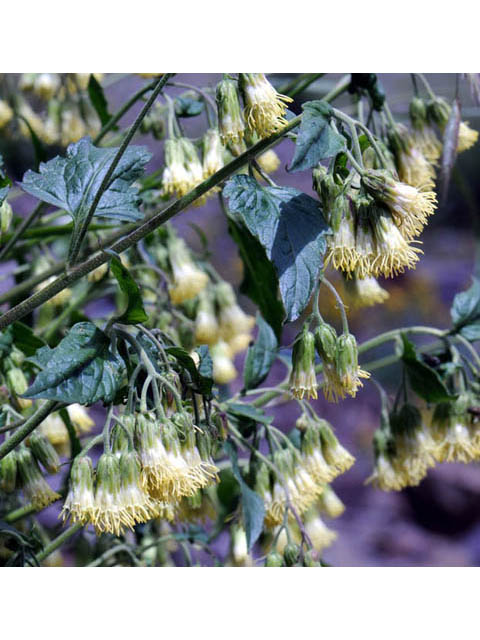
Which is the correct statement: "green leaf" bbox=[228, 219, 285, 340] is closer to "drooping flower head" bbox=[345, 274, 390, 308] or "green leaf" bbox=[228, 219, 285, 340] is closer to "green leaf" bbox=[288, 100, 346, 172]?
"drooping flower head" bbox=[345, 274, 390, 308]

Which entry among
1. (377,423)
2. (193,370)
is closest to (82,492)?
(193,370)

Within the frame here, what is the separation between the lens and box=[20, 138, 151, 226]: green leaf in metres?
0.69

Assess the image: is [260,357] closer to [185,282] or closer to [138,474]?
[185,282]

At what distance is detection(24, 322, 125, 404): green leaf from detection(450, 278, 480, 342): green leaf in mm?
469

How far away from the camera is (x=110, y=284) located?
1116 millimetres

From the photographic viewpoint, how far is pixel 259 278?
Answer: 3.03 ft

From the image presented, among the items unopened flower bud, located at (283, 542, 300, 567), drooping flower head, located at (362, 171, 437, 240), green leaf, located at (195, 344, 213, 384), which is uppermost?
drooping flower head, located at (362, 171, 437, 240)

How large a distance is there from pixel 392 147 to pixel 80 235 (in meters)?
0.40

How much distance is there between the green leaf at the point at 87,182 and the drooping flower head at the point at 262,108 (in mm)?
123

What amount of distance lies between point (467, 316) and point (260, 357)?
25 centimetres

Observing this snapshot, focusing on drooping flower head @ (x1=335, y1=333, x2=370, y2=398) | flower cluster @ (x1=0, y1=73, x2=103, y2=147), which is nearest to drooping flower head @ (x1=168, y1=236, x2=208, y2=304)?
flower cluster @ (x1=0, y1=73, x2=103, y2=147)

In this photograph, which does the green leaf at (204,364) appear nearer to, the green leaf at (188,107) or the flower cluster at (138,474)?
the flower cluster at (138,474)

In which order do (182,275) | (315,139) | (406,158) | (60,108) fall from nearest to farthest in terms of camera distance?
(315,139) < (406,158) < (182,275) < (60,108)
